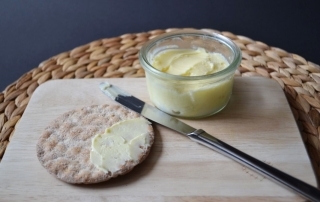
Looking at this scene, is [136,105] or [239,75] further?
[239,75]

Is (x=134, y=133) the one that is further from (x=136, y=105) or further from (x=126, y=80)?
(x=126, y=80)

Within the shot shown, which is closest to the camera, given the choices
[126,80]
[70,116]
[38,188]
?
[38,188]

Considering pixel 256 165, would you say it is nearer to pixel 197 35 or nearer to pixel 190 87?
pixel 190 87

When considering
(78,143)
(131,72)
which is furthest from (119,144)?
(131,72)

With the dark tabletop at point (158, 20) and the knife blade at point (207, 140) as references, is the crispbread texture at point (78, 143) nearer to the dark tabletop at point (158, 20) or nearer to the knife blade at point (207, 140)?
the knife blade at point (207, 140)

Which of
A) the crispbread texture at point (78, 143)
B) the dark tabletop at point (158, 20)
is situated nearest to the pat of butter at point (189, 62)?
the crispbread texture at point (78, 143)

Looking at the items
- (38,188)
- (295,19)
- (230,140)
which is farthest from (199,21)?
(38,188)

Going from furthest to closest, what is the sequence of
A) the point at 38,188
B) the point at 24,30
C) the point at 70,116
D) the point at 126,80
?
the point at 24,30
the point at 126,80
the point at 70,116
the point at 38,188

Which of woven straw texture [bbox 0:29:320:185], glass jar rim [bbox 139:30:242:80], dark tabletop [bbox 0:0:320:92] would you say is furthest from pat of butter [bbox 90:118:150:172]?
dark tabletop [bbox 0:0:320:92]
